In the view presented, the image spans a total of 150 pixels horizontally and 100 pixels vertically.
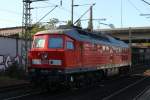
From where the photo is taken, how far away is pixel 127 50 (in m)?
42.8

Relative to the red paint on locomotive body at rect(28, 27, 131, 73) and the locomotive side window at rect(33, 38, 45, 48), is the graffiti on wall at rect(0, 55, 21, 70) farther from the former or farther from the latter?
the locomotive side window at rect(33, 38, 45, 48)

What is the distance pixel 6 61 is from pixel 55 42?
11813 millimetres

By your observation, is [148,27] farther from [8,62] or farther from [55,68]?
[55,68]

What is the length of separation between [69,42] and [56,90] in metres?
2.82

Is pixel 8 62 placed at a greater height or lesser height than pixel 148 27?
lesser

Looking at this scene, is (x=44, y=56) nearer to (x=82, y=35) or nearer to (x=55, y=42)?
(x=55, y=42)

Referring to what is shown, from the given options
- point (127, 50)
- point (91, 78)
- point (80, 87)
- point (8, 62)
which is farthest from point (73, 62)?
point (127, 50)

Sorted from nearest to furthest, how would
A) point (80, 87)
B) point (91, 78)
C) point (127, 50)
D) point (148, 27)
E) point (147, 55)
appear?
point (80, 87) → point (91, 78) → point (127, 50) → point (148, 27) → point (147, 55)

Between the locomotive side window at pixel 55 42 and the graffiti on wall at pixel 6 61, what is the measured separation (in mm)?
10897

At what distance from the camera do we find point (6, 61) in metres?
32.7

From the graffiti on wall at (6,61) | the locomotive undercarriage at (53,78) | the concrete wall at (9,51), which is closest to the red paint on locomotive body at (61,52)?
the locomotive undercarriage at (53,78)

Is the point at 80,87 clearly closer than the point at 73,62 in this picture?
No

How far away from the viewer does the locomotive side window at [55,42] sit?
21672mm

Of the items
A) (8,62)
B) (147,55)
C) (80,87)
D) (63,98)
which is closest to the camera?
(63,98)
